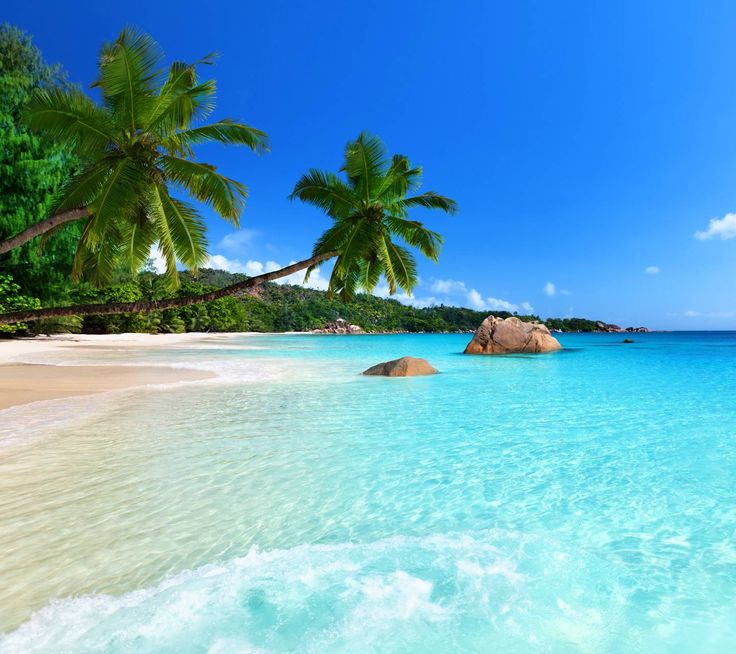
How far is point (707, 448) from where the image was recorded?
750 cm

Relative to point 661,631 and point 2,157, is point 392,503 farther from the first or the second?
point 2,157

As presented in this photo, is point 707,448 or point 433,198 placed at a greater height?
point 433,198

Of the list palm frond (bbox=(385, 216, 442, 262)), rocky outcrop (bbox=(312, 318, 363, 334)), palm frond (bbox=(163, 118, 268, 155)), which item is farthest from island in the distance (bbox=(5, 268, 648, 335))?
palm frond (bbox=(163, 118, 268, 155))

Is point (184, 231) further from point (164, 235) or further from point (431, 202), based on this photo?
point (431, 202)

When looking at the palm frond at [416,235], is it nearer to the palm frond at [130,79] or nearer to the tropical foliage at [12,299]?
the palm frond at [130,79]

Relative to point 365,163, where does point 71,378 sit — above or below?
below

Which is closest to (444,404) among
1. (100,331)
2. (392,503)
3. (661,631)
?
(392,503)

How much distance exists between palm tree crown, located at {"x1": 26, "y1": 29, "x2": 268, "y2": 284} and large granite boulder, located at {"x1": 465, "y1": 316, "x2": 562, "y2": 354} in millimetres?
21757

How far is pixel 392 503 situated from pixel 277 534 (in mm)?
1316

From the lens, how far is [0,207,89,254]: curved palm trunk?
9.07 meters

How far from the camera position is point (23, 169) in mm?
17047

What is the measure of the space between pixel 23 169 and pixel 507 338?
25.0 metres

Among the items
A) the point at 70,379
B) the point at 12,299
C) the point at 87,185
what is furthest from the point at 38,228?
the point at 12,299

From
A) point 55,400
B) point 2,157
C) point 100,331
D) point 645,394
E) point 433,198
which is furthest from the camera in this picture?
point 100,331
